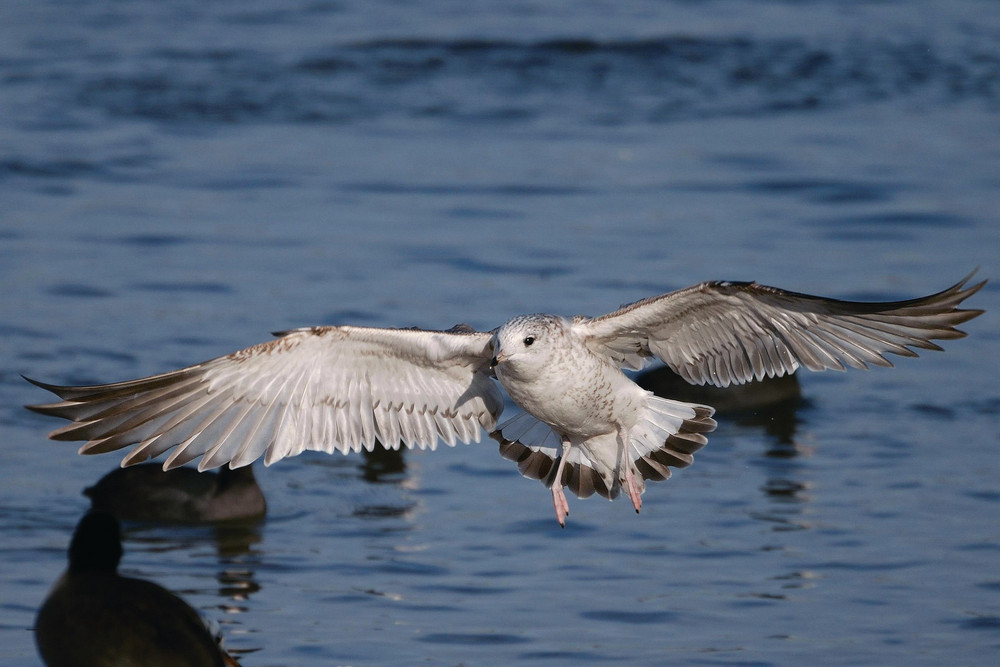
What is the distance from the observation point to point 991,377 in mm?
9922

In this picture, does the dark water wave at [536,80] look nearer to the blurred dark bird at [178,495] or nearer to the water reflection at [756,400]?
the water reflection at [756,400]

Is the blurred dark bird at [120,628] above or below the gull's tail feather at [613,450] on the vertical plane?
below

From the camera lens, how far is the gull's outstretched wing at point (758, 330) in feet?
19.8

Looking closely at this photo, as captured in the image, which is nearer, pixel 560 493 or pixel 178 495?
pixel 560 493

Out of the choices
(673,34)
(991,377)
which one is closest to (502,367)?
(991,377)

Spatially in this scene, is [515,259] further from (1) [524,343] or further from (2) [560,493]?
(1) [524,343]

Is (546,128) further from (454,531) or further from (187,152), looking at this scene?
(454,531)

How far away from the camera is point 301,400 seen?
6.79 m

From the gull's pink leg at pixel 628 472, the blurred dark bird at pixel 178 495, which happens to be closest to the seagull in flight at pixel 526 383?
the gull's pink leg at pixel 628 472

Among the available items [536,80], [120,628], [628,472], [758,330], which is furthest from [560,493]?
[536,80]

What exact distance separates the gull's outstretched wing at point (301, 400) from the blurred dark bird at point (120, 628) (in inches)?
31.4

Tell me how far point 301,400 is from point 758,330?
2.10 metres

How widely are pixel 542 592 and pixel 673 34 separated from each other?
38.4 feet

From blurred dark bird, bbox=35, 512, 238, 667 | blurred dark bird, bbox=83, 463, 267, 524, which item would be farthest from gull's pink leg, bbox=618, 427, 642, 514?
blurred dark bird, bbox=83, 463, 267, 524
